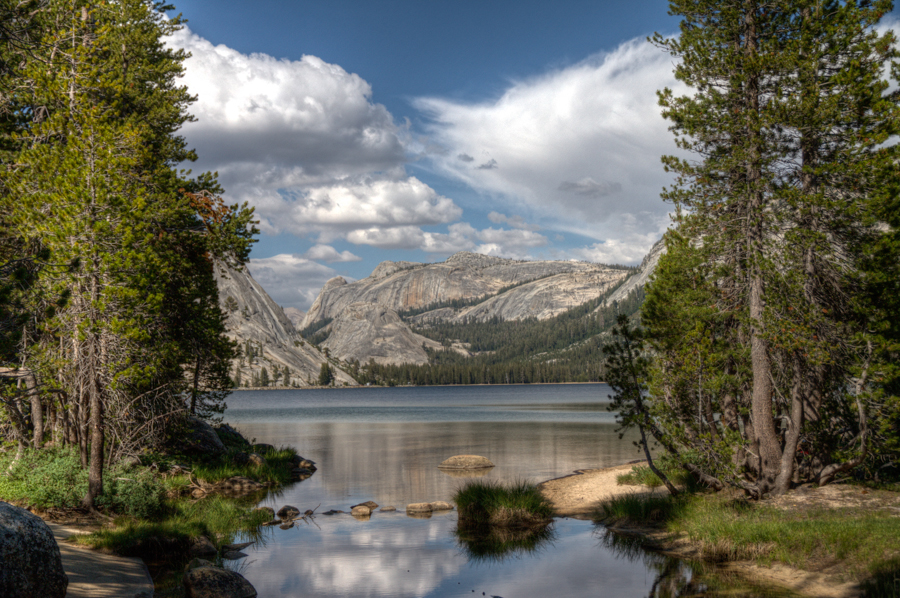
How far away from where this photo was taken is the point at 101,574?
13.2 metres

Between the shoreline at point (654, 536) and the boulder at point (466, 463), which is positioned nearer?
the shoreline at point (654, 536)

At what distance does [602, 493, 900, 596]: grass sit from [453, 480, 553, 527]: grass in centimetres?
433

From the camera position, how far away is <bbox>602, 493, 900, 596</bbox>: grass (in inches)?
505

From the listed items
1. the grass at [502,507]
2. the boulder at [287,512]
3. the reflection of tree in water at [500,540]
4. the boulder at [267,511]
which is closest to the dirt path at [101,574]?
the boulder at [267,511]

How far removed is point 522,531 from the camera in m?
20.3

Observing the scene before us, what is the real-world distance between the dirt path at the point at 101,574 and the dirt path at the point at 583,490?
1473 centimetres

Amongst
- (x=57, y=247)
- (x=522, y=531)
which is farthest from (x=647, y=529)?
(x=57, y=247)

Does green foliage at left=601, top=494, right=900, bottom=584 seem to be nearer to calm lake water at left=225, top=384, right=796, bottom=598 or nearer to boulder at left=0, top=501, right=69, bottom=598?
calm lake water at left=225, top=384, right=796, bottom=598

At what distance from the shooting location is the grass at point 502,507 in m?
20.9

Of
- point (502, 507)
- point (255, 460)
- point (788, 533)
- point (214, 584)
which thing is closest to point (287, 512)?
point (502, 507)

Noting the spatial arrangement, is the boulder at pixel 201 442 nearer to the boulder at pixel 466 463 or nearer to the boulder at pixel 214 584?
the boulder at pixel 466 463

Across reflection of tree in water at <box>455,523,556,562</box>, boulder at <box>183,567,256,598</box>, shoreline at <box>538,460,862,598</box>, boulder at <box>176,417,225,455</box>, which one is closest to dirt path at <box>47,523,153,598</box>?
boulder at <box>183,567,256,598</box>

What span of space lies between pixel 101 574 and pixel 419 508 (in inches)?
506

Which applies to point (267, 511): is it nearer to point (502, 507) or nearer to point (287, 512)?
point (287, 512)
